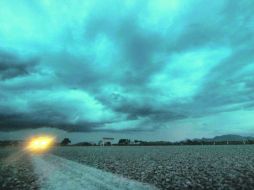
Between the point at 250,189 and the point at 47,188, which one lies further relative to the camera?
the point at 47,188

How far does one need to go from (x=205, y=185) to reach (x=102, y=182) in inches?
329

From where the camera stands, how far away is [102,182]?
27031 mm

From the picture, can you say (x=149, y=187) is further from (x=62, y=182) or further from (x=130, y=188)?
(x=62, y=182)

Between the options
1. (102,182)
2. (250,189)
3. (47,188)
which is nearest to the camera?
(250,189)

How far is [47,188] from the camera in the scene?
25.3 meters

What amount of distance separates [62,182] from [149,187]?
814cm

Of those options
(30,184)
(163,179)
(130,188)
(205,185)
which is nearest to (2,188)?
(30,184)

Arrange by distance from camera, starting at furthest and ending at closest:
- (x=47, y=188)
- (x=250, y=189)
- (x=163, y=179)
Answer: (x=163, y=179) → (x=47, y=188) → (x=250, y=189)

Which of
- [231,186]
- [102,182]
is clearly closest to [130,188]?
[102,182]

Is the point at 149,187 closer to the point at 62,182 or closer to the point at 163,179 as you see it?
the point at 163,179

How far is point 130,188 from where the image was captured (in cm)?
2419

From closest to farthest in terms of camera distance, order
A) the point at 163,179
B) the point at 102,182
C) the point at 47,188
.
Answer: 1. the point at 47,188
2. the point at 102,182
3. the point at 163,179

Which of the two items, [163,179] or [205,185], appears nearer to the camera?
[205,185]

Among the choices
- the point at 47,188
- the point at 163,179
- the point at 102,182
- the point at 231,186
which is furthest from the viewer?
the point at 163,179
